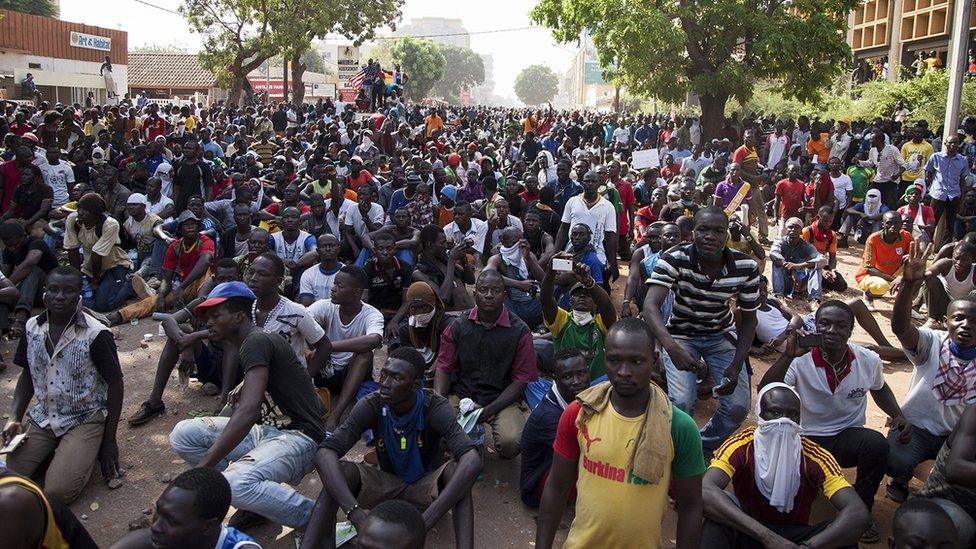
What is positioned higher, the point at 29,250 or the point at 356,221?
the point at 356,221

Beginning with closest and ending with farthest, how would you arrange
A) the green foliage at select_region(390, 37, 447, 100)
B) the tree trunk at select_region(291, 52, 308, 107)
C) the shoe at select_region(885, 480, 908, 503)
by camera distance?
the shoe at select_region(885, 480, 908, 503) < the tree trunk at select_region(291, 52, 308, 107) < the green foliage at select_region(390, 37, 447, 100)

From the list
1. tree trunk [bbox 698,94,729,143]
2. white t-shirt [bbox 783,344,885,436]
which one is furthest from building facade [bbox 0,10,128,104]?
white t-shirt [bbox 783,344,885,436]

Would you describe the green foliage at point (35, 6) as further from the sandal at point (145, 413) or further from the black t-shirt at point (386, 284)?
the sandal at point (145, 413)

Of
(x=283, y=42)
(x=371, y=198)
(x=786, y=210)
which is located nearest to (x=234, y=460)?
(x=371, y=198)

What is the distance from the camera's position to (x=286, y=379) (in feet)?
14.1

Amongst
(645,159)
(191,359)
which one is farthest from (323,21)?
(191,359)

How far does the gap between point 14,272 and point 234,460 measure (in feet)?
14.4

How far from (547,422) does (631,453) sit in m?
1.63

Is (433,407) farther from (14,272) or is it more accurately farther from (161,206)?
(161,206)

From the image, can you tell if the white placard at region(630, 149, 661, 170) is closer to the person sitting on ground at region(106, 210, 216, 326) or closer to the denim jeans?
the person sitting on ground at region(106, 210, 216, 326)

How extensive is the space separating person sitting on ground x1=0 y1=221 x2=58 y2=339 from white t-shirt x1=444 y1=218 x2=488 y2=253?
158 inches

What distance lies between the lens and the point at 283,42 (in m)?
30.7

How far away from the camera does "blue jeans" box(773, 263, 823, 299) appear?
917cm

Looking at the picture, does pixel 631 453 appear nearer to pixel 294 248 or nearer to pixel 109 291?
pixel 294 248
